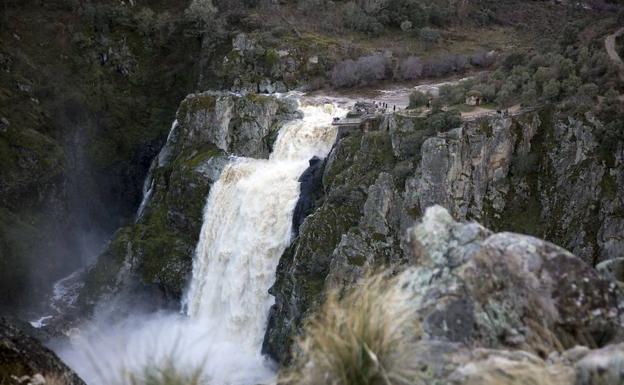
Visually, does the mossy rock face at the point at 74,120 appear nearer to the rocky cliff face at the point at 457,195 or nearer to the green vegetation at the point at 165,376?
the rocky cliff face at the point at 457,195

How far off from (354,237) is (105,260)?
59.1 ft

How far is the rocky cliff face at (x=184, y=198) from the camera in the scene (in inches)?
1307

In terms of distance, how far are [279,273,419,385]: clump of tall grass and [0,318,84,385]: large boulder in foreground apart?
6.50 m

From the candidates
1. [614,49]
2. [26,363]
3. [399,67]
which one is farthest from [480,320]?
[399,67]

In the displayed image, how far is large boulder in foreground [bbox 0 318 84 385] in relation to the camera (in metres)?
10.4

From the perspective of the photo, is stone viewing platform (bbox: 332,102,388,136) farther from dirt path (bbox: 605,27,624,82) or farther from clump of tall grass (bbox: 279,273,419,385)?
clump of tall grass (bbox: 279,273,419,385)

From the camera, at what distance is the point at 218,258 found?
30.2m

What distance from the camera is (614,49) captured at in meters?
27.7

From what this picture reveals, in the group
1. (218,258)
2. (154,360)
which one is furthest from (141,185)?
(154,360)

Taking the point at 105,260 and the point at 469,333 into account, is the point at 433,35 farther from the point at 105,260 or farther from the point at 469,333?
the point at 469,333

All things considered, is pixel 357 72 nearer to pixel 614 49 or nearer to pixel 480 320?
pixel 614 49

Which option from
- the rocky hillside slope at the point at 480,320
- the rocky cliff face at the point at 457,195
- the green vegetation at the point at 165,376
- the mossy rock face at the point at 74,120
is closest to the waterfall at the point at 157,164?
the mossy rock face at the point at 74,120

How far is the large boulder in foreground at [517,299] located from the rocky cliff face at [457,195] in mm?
16129

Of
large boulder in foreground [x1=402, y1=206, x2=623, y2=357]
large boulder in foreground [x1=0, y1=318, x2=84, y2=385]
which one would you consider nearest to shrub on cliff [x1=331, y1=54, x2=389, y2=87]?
large boulder in foreground [x1=0, y1=318, x2=84, y2=385]
